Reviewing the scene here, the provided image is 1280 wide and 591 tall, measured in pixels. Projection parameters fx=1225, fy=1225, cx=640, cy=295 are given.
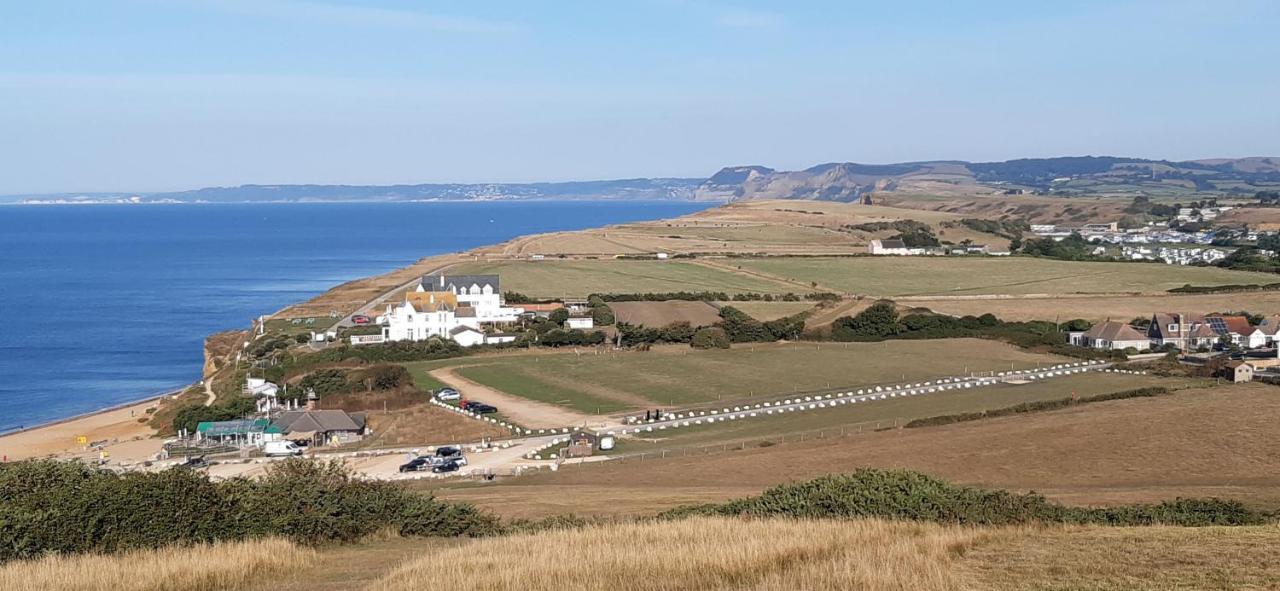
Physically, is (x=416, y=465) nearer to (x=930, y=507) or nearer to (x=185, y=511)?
(x=185, y=511)

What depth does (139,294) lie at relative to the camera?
83250 mm

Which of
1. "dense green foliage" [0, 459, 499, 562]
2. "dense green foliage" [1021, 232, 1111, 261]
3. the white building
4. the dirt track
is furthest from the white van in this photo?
"dense green foliage" [1021, 232, 1111, 261]

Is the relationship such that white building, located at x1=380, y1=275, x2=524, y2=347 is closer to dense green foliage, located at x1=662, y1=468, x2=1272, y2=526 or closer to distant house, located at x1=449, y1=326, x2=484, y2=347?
distant house, located at x1=449, y1=326, x2=484, y2=347

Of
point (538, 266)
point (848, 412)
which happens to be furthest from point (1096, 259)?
point (848, 412)

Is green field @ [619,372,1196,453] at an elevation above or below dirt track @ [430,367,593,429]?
above

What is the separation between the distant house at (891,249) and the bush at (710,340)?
44.0m

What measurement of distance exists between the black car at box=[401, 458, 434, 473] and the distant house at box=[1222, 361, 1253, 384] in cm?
2275

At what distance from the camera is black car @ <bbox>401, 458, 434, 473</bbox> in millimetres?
28375

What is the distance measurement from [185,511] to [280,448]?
63.9 ft

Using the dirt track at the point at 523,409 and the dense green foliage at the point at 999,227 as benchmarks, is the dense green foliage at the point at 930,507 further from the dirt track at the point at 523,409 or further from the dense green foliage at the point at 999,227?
the dense green foliage at the point at 999,227

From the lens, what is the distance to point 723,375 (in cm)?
4234

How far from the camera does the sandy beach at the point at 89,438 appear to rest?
112 feet

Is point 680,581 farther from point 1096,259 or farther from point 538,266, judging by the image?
point 1096,259

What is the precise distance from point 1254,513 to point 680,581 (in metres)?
9.27
